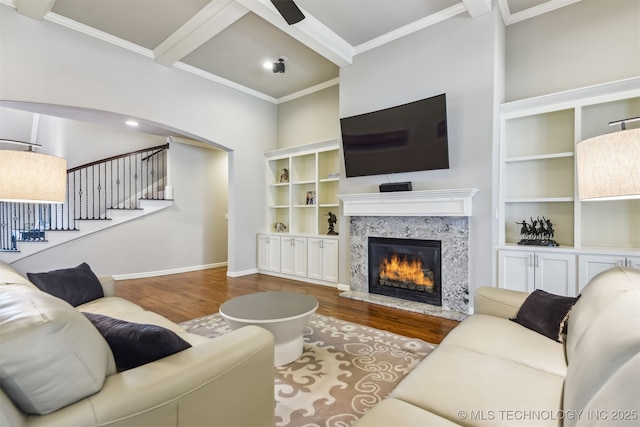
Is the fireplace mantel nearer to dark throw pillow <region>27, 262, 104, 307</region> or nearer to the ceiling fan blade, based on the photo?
the ceiling fan blade

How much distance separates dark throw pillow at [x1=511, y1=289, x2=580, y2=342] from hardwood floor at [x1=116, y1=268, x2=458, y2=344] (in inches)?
37.9

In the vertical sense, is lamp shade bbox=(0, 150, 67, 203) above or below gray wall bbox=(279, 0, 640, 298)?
below

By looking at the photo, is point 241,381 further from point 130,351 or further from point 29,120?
point 29,120

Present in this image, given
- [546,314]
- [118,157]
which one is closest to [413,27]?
[546,314]

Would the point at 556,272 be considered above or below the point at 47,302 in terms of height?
below

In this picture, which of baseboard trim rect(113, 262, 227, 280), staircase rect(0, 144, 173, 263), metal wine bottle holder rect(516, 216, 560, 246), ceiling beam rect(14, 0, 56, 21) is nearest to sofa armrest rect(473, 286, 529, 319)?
metal wine bottle holder rect(516, 216, 560, 246)

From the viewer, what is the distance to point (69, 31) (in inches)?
143

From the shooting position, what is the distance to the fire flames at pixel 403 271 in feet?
12.5

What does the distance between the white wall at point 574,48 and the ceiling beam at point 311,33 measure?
6.84 feet

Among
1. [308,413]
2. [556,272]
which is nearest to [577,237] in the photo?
[556,272]

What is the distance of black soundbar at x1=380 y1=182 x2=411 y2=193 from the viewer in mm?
3754

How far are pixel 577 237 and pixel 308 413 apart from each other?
3.18 meters

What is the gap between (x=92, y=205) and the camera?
602 centimetres

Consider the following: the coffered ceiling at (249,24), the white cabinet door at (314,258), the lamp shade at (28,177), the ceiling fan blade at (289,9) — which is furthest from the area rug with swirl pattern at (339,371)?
the coffered ceiling at (249,24)
